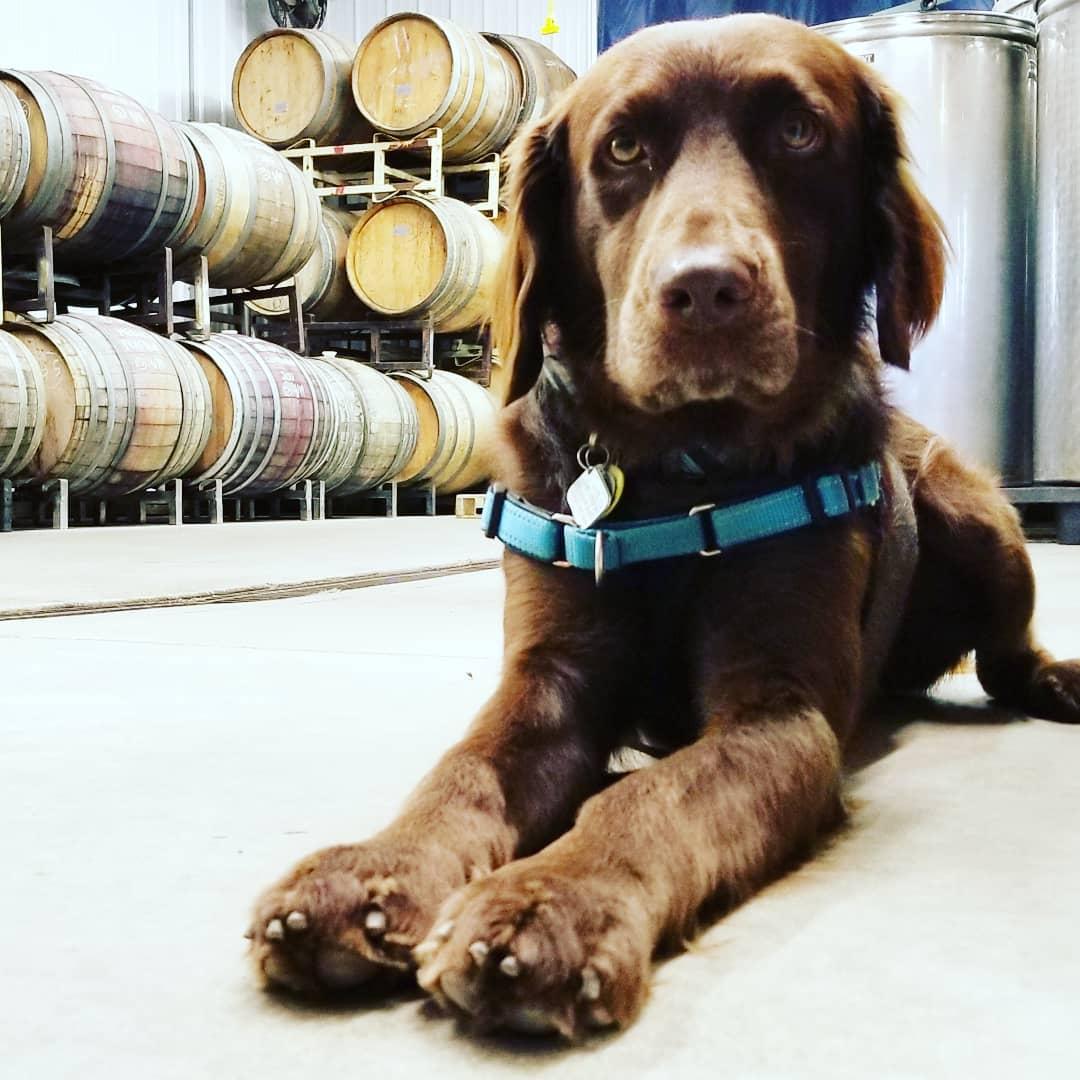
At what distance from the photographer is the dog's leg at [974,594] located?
2.19 meters

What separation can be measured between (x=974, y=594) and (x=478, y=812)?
51.6 inches

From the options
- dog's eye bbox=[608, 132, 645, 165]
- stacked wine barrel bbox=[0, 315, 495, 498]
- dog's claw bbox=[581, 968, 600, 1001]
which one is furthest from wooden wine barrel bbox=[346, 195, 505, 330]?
dog's claw bbox=[581, 968, 600, 1001]

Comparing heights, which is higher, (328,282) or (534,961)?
(328,282)

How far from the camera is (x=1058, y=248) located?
5.68 metres

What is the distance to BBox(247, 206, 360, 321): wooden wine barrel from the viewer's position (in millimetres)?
9812

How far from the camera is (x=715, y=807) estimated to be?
1.20m

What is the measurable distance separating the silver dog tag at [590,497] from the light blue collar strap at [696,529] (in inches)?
0.6

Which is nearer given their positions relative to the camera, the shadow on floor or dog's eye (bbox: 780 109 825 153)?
dog's eye (bbox: 780 109 825 153)

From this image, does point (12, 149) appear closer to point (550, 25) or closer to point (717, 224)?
point (717, 224)

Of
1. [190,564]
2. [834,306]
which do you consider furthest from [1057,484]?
[834,306]

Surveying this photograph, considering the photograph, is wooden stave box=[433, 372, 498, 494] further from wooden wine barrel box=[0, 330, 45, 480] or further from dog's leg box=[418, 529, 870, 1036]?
dog's leg box=[418, 529, 870, 1036]

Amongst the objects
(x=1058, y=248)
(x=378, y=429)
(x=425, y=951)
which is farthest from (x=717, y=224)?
(x=378, y=429)

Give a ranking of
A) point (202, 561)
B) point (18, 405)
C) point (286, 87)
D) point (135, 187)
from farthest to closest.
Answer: point (286, 87) < point (135, 187) < point (18, 405) < point (202, 561)

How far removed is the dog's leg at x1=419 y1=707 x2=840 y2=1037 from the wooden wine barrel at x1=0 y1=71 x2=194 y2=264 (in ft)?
20.7
